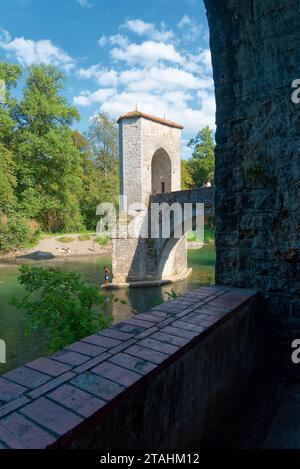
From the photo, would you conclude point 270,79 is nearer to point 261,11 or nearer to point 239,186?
point 261,11

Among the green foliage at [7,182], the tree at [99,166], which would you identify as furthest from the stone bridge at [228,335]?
the tree at [99,166]

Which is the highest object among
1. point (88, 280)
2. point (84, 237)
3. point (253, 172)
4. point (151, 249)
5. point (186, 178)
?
point (186, 178)

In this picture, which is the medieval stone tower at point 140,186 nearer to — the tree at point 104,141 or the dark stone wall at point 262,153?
the dark stone wall at point 262,153

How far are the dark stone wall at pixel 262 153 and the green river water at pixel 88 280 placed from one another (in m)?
3.50

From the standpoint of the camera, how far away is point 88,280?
14.5 m

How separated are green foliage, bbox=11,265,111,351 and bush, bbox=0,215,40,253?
1814 cm

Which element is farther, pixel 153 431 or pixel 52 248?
pixel 52 248

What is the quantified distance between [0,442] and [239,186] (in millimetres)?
2371

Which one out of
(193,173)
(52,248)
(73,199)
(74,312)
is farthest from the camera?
(193,173)

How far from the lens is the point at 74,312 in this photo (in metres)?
4.07

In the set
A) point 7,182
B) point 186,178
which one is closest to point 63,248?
point 7,182

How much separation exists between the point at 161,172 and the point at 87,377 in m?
15.9

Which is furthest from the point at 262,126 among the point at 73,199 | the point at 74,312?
the point at 73,199

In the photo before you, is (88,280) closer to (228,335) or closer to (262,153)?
(262,153)
